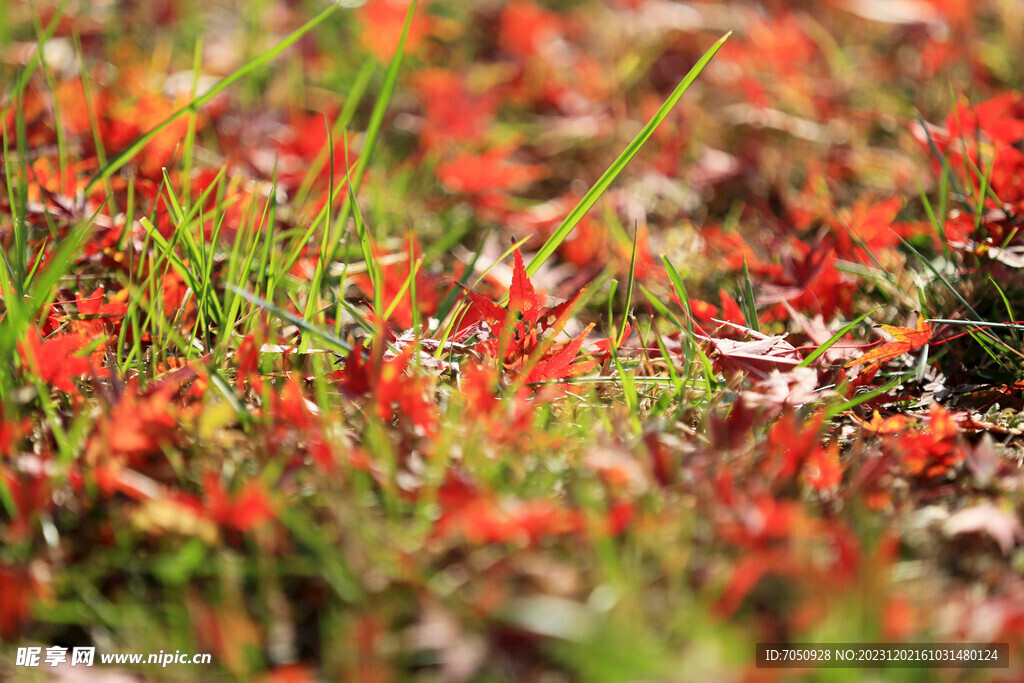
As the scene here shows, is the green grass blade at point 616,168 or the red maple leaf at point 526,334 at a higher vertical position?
the green grass blade at point 616,168

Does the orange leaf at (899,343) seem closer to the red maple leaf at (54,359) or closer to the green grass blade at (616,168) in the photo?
the green grass blade at (616,168)

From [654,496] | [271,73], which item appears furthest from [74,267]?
[271,73]

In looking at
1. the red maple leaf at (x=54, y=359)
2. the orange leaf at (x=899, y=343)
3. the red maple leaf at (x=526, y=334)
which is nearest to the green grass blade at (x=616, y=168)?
the red maple leaf at (x=526, y=334)

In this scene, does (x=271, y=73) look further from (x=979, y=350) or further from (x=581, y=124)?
(x=979, y=350)

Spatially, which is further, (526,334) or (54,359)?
(526,334)
